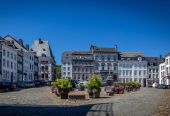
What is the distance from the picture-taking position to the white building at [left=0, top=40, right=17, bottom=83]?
72.0 m

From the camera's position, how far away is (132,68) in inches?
5167

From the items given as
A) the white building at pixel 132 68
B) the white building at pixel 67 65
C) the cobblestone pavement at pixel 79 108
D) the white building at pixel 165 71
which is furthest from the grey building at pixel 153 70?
the cobblestone pavement at pixel 79 108

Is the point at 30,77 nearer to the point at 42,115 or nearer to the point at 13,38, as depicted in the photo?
the point at 13,38

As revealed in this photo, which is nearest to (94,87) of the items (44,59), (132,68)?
(44,59)

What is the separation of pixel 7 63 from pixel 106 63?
2274 inches

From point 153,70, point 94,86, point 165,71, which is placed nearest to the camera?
point 94,86

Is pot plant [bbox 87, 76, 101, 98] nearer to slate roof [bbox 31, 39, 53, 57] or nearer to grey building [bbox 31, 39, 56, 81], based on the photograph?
grey building [bbox 31, 39, 56, 81]

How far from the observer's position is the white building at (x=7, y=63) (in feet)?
236

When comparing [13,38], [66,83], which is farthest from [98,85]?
[13,38]

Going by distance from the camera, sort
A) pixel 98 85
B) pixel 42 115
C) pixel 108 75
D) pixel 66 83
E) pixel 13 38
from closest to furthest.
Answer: pixel 42 115 → pixel 66 83 → pixel 98 85 → pixel 13 38 → pixel 108 75

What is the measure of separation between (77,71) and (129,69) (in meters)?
19.7

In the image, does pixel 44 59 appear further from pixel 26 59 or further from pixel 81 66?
pixel 26 59

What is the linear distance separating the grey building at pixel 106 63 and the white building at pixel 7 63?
158ft

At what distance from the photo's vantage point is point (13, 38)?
309 feet
